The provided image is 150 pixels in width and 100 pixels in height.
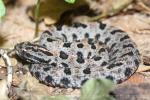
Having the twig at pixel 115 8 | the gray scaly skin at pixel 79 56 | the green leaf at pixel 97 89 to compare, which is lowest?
the green leaf at pixel 97 89

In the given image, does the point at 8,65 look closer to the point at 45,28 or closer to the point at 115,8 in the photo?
the point at 45,28

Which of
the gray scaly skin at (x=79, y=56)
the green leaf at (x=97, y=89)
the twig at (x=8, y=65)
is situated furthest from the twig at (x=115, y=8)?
the green leaf at (x=97, y=89)

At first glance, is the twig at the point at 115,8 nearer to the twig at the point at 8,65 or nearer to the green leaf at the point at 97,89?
the twig at the point at 8,65

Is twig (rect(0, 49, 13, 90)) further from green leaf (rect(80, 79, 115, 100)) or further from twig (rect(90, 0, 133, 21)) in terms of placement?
twig (rect(90, 0, 133, 21))

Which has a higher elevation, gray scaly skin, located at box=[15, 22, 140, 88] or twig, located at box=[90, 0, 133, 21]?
twig, located at box=[90, 0, 133, 21]

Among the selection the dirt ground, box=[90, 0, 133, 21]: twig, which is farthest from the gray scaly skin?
box=[90, 0, 133, 21]: twig

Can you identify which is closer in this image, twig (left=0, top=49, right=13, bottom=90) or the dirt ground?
the dirt ground

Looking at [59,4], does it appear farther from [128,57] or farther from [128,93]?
[128,93]
